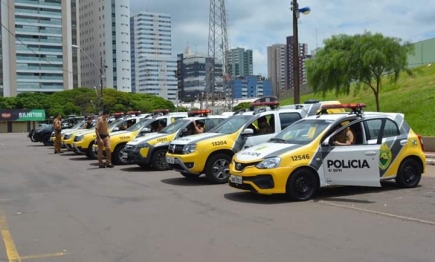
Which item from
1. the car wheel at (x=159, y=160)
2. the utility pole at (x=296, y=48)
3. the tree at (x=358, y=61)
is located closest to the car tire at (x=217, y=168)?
the car wheel at (x=159, y=160)

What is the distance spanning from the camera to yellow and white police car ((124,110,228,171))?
14.3 m

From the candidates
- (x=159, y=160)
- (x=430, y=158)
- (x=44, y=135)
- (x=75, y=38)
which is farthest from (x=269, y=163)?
(x=75, y=38)

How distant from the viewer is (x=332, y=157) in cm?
930

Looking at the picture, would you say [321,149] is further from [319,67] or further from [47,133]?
[47,133]

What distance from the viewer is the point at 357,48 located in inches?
1138

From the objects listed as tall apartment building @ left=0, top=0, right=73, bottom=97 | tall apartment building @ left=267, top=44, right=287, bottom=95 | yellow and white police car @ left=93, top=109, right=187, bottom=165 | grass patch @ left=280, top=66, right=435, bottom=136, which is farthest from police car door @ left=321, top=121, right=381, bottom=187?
tall apartment building @ left=0, top=0, right=73, bottom=97

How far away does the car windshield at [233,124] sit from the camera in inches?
485

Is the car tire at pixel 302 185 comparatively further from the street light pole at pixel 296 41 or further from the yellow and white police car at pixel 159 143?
the street light pole at pixel 296 41

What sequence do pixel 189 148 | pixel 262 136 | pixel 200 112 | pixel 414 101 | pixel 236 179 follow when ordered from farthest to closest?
1. pixel 414 101
2. pixel 200 112
3. pixel 262 136
4. pixel 189 148
5. pixel 236 179

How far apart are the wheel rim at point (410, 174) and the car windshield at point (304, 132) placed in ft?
6.76

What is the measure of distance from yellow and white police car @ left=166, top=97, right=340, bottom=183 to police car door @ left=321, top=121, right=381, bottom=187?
108 inches

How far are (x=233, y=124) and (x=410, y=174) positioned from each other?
4.28m

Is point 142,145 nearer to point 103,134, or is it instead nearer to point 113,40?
point 103,134

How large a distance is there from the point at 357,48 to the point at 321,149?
21148mm
